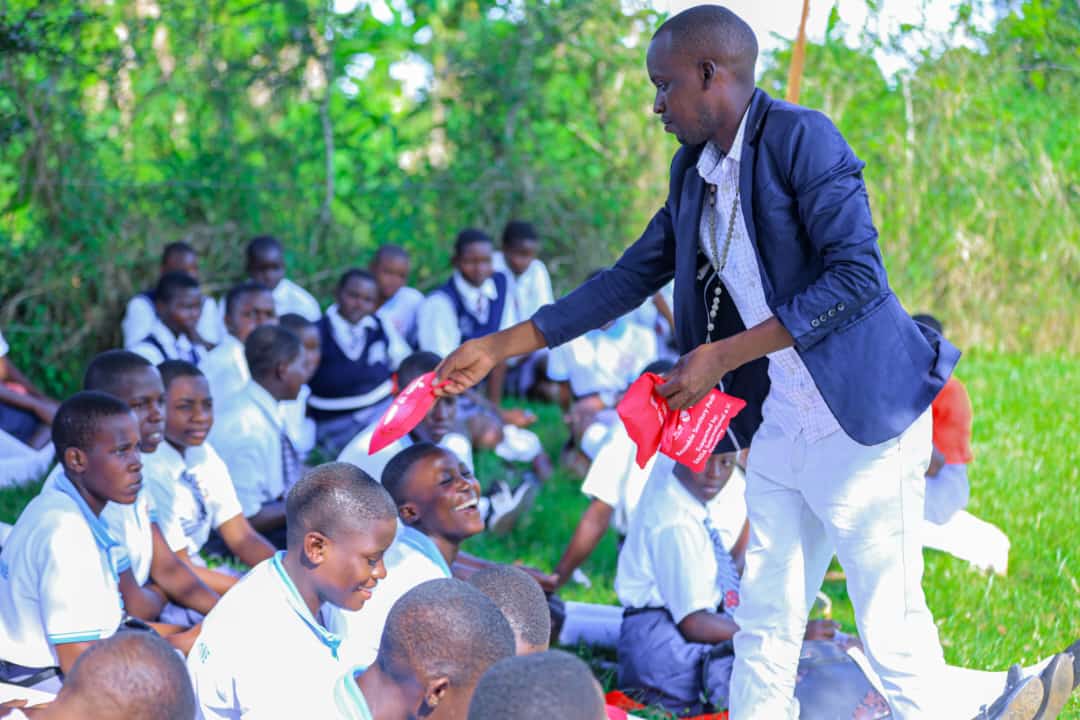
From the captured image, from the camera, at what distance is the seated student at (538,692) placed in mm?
2041

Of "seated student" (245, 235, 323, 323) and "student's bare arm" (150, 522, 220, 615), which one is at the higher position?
"seated student" (245, 235, 323, 323)

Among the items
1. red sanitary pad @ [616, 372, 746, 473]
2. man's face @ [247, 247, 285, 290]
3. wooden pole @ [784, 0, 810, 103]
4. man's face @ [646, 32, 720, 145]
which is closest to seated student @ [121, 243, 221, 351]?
man's face @ [247, 247, 285, 290]

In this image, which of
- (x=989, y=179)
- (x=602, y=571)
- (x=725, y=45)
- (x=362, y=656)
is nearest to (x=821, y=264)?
(x=725, y=45)

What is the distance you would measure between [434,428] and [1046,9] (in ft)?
15.3

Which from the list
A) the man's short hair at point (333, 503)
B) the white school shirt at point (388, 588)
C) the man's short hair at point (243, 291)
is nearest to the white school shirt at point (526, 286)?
the man's short hair at point (243, 291)

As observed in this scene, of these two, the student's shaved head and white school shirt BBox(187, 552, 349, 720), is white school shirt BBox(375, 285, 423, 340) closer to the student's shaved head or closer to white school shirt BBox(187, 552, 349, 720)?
white school shirt BBox(187, 552, 349, 720)

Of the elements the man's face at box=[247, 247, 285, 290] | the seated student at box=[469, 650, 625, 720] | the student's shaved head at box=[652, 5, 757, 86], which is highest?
the student's shaved head at box=[652, 5, 757, 86]

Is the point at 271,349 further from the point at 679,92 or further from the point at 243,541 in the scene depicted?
the point at 679,92

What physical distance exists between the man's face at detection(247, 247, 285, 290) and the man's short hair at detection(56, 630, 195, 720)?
5.28 metres

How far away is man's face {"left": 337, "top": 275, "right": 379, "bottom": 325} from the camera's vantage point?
7.18 meters

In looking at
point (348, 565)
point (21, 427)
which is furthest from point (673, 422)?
point (21, 427)

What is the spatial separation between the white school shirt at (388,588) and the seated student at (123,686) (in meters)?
1.11

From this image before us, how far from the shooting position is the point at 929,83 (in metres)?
9.24

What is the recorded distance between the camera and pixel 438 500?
405cm
